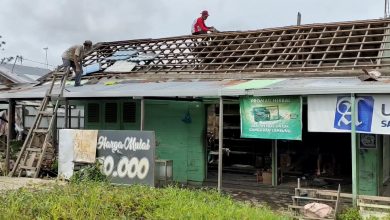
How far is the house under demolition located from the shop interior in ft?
0.10

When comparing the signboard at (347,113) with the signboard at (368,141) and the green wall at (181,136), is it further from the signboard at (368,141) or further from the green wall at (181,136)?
the green wall at (181,136)

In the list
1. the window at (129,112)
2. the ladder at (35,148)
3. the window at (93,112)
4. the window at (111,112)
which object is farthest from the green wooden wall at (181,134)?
the ladder at (35,148)

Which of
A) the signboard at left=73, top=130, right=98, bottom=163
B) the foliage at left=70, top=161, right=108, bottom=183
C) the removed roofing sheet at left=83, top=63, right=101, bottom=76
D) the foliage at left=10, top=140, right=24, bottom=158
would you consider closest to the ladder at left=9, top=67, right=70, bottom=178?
the signboard at left=73, top=130, right=98, bottom=163

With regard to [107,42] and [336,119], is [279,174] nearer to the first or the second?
[336,119]

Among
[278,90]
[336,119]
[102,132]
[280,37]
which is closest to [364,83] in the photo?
[336,119]

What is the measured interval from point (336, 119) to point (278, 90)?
1.33 metres

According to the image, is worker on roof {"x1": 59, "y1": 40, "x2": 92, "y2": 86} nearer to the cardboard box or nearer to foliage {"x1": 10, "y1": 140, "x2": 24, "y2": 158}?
foliage {"x1": 10, "y1": 140, "x2": 24, "y2": 158}

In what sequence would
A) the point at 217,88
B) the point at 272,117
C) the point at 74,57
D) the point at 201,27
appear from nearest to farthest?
the point at 272,117 → the point at 217,88 → the point at 74,57 → the point at 201,27

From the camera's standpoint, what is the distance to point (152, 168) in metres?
11.0

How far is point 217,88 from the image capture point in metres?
10.6

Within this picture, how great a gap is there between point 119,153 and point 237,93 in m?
3.48

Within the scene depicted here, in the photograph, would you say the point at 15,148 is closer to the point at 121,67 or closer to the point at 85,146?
the point at 121,67

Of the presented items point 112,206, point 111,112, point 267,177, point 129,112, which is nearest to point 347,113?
point 267,177

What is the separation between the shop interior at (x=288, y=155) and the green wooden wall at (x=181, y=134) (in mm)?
477
